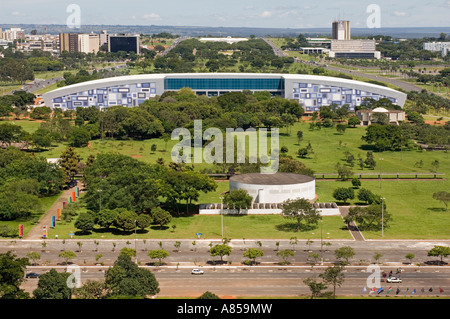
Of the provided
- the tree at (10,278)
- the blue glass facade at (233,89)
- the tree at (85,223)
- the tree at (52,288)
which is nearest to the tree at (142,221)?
the tree at (85,223)

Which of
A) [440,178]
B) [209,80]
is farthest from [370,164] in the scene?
[209,80]

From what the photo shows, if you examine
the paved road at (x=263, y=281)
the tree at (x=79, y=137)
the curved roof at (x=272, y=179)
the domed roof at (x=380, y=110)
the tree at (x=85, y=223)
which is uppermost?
the domed roof at (x=380, y=110)

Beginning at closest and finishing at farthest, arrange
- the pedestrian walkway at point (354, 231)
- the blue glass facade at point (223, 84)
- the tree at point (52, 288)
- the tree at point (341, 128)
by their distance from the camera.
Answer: the tree at point (52, 288) → the pedestrian walkway at point (354, 231) → the tree at point (341, 128) → the blue glass facade at point (223, 84)

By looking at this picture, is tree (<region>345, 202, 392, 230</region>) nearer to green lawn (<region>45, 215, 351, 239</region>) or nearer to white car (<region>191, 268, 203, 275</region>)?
green lawn (<region>45, 215, 351, 239</region>)

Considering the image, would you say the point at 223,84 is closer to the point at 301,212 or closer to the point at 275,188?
the point at 275,188

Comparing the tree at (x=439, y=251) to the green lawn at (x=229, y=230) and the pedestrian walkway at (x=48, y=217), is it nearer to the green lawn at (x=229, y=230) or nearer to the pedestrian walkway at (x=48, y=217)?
the green lawn at (x=229, y=230)
